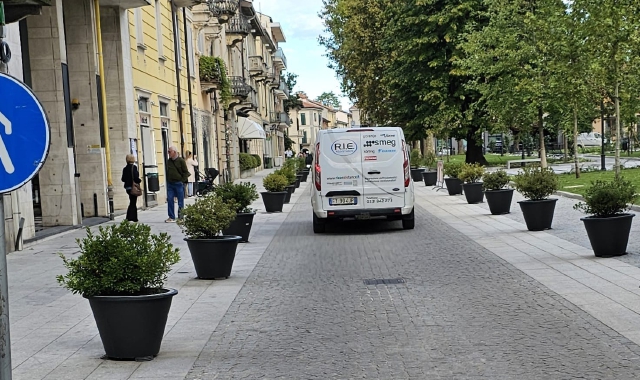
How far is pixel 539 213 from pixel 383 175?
3017 mm

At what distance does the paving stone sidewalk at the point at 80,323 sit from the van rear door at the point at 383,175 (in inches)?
123

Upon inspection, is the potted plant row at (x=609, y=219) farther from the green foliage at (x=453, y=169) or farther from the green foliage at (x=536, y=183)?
the green foliage at (x=453, y=169)

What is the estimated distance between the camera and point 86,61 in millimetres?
20328

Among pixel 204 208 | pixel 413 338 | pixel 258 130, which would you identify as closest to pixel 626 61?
pixel 204 208

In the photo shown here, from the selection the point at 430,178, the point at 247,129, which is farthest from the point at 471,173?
the point at 247,129

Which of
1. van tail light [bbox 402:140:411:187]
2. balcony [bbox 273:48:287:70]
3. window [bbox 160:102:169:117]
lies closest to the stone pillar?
van tail light [bbox 402:140:411:187]

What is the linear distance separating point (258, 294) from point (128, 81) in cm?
1425

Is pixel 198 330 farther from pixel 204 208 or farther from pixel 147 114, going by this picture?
pixel 147 114

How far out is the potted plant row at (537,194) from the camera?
14.5 m

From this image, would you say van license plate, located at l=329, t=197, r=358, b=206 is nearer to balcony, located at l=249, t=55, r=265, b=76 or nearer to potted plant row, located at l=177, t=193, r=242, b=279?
potted plant row, located at l=177, t=193, r=242, b=279

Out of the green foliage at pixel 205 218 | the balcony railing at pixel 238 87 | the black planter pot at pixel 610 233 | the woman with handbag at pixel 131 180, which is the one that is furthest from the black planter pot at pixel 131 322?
the balcony railing at pixel 238 87

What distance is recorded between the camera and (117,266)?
6.30 m

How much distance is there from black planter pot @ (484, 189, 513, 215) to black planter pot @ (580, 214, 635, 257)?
7360 mm

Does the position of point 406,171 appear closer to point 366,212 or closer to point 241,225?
point 366,212
